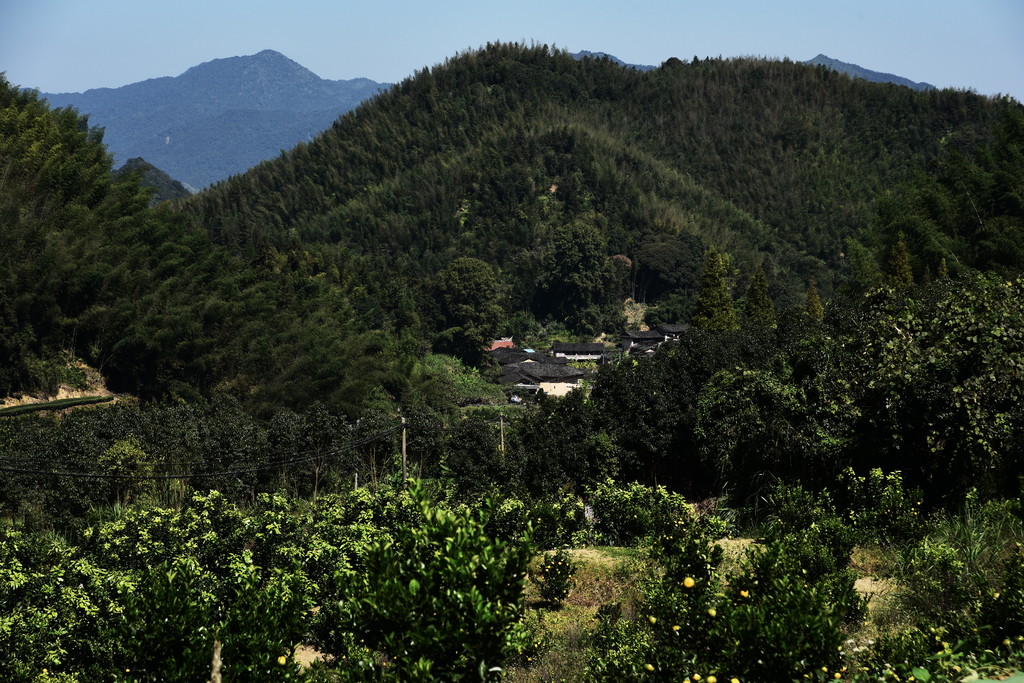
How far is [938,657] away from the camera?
292 inches

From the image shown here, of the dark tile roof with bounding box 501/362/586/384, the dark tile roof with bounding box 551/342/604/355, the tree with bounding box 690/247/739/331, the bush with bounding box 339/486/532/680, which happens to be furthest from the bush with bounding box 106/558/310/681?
the dark tile roof with bounding box 551/342/604/355

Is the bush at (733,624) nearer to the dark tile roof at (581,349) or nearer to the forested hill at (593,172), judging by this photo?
the forested hill at (593,172)

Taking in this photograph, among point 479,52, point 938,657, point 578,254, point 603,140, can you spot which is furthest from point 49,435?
point 479,52

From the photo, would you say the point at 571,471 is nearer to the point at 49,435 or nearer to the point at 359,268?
the point at 49,435

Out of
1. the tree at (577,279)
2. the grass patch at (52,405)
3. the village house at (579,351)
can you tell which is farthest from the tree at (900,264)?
the tree at (577,279)

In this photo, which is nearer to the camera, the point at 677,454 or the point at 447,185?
the point at 677,454

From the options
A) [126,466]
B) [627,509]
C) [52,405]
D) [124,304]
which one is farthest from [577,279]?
[627,509]

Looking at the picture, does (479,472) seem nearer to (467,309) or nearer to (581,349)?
(467,309)

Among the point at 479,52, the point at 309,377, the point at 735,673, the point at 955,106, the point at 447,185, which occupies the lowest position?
the point at 309,377

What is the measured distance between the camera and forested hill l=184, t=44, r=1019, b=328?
95.3 m

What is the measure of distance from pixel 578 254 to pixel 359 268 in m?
20.9

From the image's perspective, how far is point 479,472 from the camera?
22.7 metres

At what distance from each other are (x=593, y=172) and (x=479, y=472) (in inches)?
3504

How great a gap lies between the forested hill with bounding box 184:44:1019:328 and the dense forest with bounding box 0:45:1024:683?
22.4m
